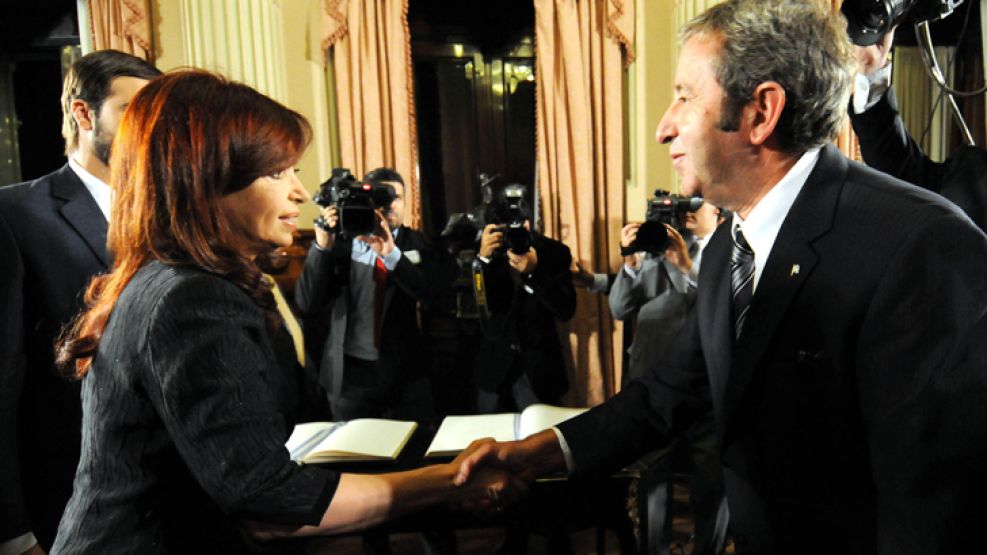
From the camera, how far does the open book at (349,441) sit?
135 cm

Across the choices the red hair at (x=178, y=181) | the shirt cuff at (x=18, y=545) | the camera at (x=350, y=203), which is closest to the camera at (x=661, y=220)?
the camera at (x=350, y=203)

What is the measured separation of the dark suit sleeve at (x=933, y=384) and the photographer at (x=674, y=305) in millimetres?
1403

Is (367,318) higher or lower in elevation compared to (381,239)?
lower

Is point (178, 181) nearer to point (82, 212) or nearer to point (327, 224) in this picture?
point (82, 212)

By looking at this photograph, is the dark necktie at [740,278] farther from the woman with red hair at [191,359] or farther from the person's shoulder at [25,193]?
the person's shoulder at [25,193]

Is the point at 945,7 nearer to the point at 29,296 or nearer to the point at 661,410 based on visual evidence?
the point at 661,410

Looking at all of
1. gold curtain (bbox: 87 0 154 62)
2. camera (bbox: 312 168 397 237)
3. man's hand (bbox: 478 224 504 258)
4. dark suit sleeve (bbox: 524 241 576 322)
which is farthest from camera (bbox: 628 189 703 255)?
gold curtain (bbox: 87 0 154 62)

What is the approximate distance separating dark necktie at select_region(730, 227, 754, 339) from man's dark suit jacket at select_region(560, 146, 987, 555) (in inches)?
0.7

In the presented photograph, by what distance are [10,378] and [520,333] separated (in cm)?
201

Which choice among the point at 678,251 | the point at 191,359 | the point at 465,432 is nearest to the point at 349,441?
the point at 465,432

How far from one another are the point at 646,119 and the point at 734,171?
11.0 ft

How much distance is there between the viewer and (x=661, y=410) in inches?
58.3

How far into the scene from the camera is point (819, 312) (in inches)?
39.9

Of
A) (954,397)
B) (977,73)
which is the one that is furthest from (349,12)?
(977,73)
